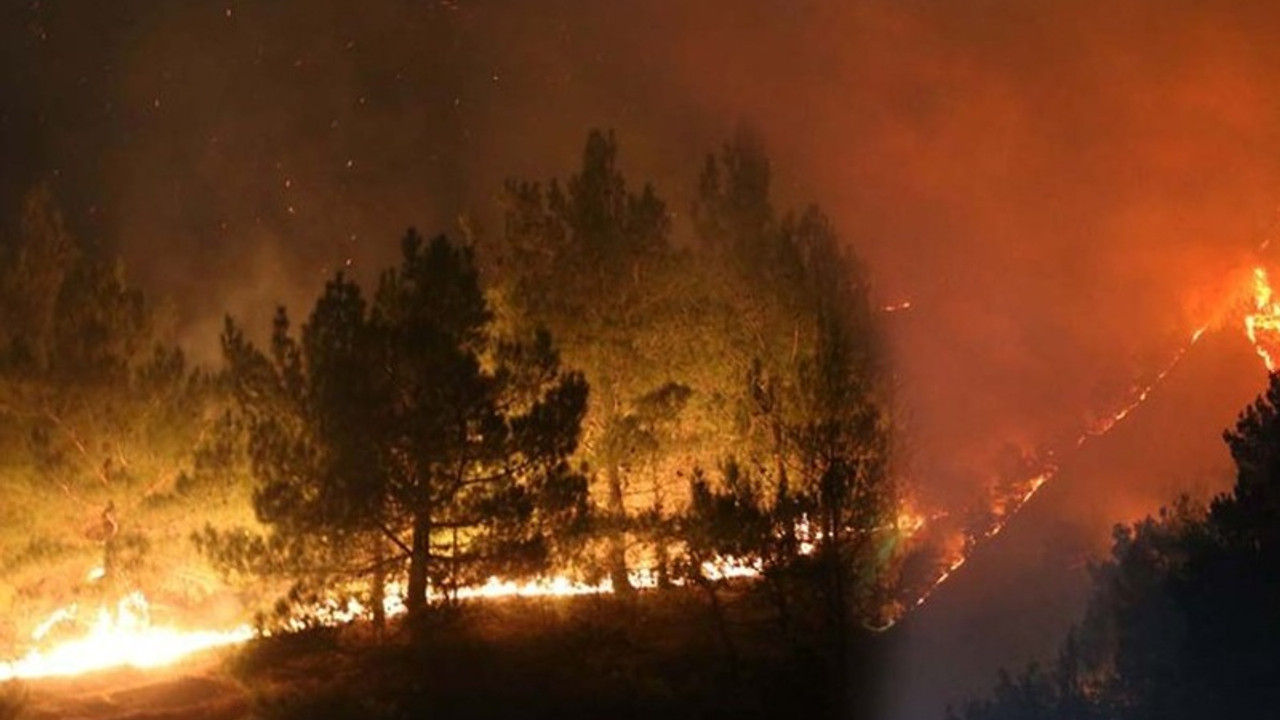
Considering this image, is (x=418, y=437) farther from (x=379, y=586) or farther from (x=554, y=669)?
(x=554, y=669)

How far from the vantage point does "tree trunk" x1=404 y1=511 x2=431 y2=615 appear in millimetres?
20438

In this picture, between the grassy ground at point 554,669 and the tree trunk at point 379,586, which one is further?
the tree trunk at point 379,586

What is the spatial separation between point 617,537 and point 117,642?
11.0 meters

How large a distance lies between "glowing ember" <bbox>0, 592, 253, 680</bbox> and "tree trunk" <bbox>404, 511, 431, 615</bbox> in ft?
16.7

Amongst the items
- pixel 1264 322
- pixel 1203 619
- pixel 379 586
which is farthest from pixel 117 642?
pixel 1264 322

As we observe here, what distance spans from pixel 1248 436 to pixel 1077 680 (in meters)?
7.58

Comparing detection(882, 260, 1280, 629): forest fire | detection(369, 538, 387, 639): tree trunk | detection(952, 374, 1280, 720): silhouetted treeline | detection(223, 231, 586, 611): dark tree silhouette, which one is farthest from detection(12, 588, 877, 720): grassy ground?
detection(882, 260, 1280, 629): forest fire

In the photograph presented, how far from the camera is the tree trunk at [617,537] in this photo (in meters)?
22.7

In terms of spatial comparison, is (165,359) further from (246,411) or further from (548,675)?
(548,675)

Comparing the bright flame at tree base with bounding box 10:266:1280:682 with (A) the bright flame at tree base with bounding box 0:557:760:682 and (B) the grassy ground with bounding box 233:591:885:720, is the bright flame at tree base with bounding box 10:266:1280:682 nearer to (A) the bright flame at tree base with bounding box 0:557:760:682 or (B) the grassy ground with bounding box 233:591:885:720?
(A) the bright flame at tree base with bounding box 0:557:760:682

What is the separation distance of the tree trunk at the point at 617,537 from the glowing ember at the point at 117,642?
7427 millimetres

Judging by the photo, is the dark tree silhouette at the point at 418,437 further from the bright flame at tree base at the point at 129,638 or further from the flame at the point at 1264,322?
the flame at the point at 1264,322

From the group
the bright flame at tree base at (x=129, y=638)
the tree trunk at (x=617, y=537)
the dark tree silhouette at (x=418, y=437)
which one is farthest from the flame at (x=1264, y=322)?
the dark tree silhouette at (x=418, y=437)

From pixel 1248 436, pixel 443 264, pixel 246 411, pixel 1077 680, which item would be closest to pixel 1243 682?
pixel 1248 436
